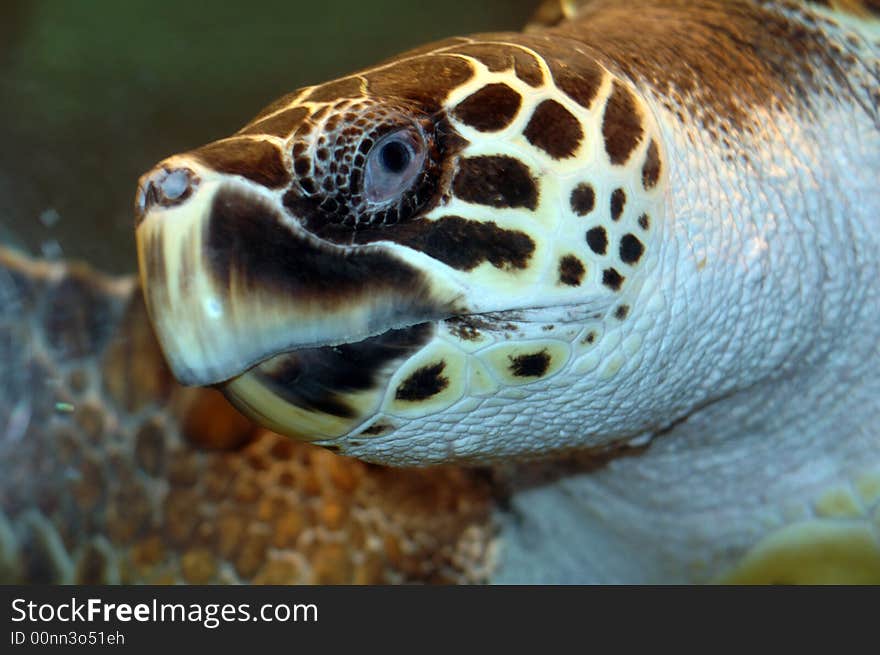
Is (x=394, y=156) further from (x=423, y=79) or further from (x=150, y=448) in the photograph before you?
(x=150, y=448)

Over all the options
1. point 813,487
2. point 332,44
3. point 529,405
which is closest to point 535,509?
point 813,487

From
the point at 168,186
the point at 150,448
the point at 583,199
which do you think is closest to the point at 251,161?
the point at 168,186

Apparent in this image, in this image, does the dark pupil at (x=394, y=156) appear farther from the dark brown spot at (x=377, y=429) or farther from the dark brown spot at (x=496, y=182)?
the dark brown spot at (x=377, y=429)

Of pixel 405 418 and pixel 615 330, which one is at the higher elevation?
pixel 615 330

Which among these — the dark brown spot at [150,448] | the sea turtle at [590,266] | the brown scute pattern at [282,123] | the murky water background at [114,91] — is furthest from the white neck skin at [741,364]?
the murky water background at [114,91]

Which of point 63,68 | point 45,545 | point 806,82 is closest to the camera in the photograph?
point 806,82

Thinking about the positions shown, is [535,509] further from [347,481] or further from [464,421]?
[464,421]
